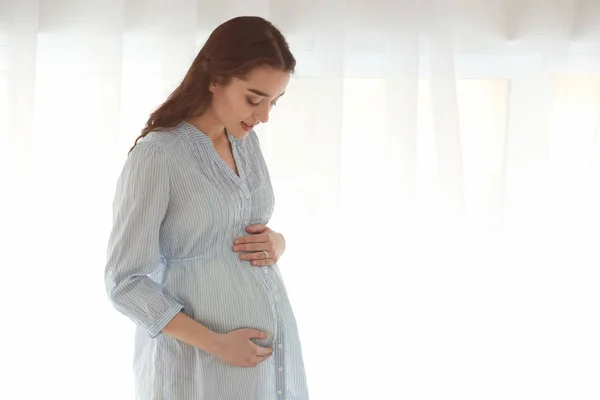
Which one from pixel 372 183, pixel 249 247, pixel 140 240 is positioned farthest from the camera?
pixel 372 183

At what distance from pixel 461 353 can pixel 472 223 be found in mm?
350

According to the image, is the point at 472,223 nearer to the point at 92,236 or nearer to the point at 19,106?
the point at 92,236

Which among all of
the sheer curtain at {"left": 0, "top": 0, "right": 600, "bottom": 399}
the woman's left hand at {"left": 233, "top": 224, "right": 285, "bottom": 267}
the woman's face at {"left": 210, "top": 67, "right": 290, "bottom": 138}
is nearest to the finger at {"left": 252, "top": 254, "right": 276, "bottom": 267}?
the woman's left hand at {"left": 233, "top": 224, "right": 285, "bottom": 267}

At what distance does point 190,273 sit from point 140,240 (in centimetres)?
14

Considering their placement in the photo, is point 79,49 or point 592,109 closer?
point 79,49

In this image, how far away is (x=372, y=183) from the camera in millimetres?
1979

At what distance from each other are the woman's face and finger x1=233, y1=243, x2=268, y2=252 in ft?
0.69

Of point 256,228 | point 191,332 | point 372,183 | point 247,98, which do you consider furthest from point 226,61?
point 372,183

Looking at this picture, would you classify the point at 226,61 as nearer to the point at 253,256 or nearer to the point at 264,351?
the point at 253,256

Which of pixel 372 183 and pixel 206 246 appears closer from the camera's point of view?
pixel 206 246

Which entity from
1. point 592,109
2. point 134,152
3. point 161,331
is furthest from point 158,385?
point 592,109

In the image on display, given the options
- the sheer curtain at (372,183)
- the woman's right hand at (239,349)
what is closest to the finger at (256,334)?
the woman's right hand at (239,349)

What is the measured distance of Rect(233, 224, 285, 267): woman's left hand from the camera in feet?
4.76

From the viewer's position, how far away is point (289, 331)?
148 centimetres
